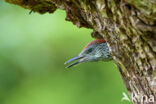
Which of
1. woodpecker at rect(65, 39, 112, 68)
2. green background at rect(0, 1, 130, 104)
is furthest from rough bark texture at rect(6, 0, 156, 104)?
green background at rect(0, 1, 130, 104)

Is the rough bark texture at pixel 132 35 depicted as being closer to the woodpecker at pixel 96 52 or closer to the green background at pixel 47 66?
the woodpecker at pixel 96 52

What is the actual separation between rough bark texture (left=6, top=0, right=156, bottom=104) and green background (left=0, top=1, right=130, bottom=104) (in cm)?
372

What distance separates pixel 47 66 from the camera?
356 inches

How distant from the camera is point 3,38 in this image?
8297 millimetres

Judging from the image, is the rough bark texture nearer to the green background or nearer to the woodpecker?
the woodpecker

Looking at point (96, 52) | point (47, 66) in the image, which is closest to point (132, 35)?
point (96, 52)

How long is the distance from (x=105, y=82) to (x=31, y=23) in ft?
6.76

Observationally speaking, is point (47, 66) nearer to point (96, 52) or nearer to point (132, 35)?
point (96, 52)

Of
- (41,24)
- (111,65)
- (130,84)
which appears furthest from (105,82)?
(130,84)

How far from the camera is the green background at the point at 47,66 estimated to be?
780 cm

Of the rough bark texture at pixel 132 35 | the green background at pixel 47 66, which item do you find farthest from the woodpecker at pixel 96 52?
the green background at pixel 47 66

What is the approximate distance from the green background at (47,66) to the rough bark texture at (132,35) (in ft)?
12.2

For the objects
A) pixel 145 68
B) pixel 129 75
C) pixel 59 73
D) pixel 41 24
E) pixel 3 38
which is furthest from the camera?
pixel 59 73

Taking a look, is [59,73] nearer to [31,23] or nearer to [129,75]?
[31,23]
